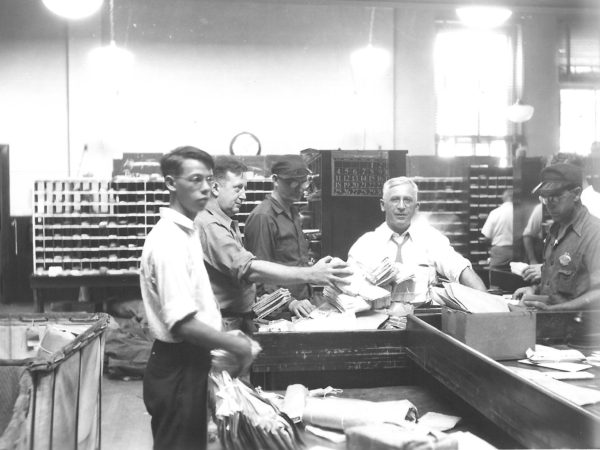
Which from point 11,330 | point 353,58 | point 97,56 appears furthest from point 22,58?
point 11,330

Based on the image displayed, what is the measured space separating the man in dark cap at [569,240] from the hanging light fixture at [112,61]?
652 centimetres

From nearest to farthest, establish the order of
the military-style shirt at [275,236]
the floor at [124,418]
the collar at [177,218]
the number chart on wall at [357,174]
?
the collar at [177,218], the floor at [124,418], the military-style shirt at [275,236], the number chart on wall at [357,174]

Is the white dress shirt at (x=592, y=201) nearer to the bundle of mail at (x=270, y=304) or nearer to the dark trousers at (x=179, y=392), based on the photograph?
the bundle of mail at (x=270, y=304)

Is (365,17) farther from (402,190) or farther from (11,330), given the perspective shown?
(11,330)

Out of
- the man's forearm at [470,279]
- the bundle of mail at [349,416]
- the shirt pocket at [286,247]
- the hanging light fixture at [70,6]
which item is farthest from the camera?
the shirt pocket at [286,247]

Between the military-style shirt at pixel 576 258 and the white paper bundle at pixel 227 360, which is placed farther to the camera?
the military-style shirt at pixel 576 258

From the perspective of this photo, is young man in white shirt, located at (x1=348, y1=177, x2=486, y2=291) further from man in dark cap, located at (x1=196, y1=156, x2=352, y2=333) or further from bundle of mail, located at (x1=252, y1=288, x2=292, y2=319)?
man in dark cap, located at (x1=196, y1=156, x2=352, y2=333)

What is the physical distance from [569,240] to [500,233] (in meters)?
5.01

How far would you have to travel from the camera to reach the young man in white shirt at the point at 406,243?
3.77m

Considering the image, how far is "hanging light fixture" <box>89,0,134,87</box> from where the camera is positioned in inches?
335

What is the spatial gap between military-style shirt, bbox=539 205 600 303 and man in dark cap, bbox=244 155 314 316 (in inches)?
59.7

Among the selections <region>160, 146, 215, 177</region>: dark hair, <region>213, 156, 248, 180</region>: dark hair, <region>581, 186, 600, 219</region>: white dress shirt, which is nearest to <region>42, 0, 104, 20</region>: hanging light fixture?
<region>213, 156, 248, 180</region>: dark hair

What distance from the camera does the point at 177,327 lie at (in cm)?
219

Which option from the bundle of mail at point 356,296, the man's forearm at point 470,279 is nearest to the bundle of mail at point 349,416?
the bundle of mail at point 356,296
